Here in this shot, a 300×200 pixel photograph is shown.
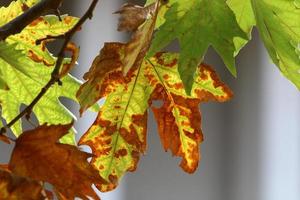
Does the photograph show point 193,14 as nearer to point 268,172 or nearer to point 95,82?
point 95,82

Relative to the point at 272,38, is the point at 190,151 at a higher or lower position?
lower

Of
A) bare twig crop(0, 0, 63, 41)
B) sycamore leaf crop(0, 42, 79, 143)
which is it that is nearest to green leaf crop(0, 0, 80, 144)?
sycamore leaf crop(0, 42, 79, 143)

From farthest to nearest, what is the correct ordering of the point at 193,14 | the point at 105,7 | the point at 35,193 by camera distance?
the point at 105,7
the point at 193,14
the point at 35,193

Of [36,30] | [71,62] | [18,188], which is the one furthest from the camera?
[36,30]

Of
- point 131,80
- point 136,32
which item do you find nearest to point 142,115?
point 131,80

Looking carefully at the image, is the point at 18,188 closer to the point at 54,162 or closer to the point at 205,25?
the point at 54,162

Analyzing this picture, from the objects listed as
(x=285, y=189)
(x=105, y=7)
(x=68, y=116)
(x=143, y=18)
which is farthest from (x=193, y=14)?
(x=285, y=189)
